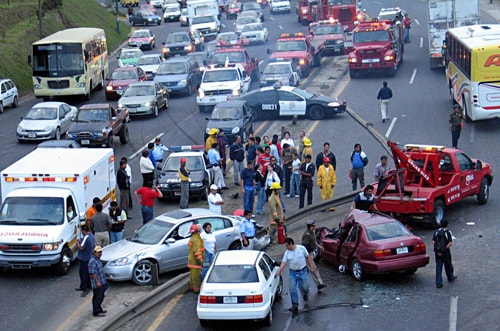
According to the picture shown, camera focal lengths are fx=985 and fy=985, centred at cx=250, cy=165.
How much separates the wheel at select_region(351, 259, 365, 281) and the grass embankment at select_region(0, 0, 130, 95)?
33.3m

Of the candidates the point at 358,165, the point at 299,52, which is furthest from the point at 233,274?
the point at 299,52

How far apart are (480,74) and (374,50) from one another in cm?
1323

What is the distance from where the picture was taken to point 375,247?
19.0 m

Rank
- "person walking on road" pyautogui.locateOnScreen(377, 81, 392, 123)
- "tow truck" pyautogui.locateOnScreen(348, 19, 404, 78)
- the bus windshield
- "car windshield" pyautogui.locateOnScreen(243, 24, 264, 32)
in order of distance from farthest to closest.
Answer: "car windshield" pyautogui.locateOnScreen(243, 24, 264, 32) < "tow truck" pyautogui.locateOnScreen(348, 19, 404, 78) < the bus windshield < "person walking on road" pyautogui.locateOnScreen(377, 81, 392, 123)

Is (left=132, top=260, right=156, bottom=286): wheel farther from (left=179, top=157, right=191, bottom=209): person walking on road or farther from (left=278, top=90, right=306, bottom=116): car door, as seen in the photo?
(left=278, top=90, right=306, bottom=116): car door

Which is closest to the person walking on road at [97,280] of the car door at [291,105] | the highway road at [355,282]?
the highway road at [355,282]

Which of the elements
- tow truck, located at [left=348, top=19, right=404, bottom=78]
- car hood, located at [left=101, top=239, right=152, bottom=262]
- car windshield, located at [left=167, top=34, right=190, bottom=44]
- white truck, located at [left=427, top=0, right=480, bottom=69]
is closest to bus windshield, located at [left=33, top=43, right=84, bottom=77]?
tow truck, located at [left=348, top=19, right=404, bottom=78]

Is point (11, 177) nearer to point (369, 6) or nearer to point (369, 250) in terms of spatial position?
point (369, 250)

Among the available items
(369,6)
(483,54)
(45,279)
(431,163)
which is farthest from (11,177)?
(369,6)

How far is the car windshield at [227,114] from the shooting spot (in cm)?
3416

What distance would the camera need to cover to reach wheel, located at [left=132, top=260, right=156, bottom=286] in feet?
66.1

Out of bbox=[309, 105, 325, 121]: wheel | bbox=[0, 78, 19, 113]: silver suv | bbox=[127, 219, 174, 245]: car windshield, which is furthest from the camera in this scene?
bbox=[0, 78, 19, 113]: silver suv

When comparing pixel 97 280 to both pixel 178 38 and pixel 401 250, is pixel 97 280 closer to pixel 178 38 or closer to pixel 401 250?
pixel 401 250

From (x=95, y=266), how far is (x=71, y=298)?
1808 mm
